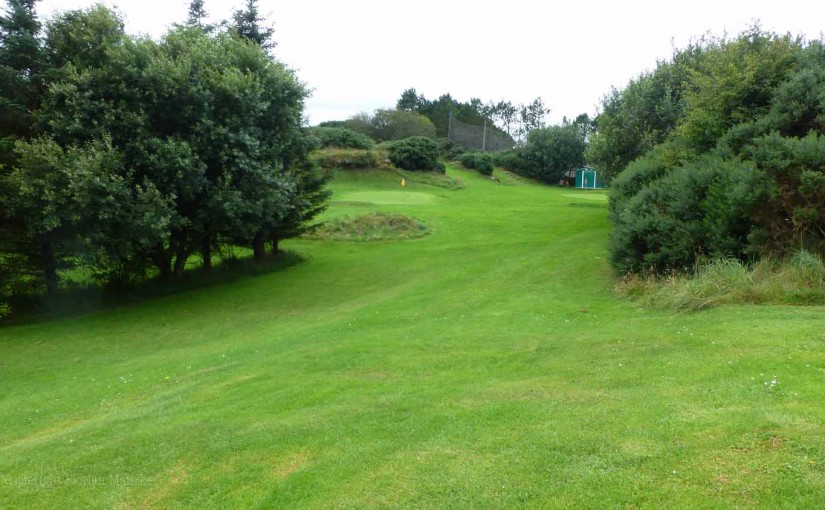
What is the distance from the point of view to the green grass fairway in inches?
174

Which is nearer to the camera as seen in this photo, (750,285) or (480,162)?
(750,285)

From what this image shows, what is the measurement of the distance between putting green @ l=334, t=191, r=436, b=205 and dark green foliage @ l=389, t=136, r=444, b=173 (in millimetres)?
13808

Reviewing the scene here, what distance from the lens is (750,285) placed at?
35.3 feet

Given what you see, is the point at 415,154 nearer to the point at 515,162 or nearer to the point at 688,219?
the point at 515,162

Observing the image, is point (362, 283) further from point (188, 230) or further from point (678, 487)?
point (678, 487)

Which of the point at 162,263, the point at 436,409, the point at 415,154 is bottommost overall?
the point at 162,263

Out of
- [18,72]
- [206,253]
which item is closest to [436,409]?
[18,72]

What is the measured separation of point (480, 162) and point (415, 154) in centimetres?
1514

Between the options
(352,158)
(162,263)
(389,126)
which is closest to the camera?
(162,263)

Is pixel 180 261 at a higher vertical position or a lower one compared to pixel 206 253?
lower

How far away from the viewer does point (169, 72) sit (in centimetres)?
1764

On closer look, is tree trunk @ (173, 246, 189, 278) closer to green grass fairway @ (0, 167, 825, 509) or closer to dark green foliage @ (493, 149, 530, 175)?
green grass fairway @ (0, 167, 825, 509)

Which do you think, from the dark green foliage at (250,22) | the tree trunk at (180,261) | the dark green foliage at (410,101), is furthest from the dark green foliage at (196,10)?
the dark green foliage at (410,101)

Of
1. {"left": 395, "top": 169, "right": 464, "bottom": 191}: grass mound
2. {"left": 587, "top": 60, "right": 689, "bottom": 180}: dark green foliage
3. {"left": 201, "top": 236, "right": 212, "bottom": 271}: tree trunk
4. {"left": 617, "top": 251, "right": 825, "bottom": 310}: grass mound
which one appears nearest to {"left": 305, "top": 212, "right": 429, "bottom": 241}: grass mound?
{"left": 201, "top": 236, "right": 212, "bottom": 271}: tree trunk
